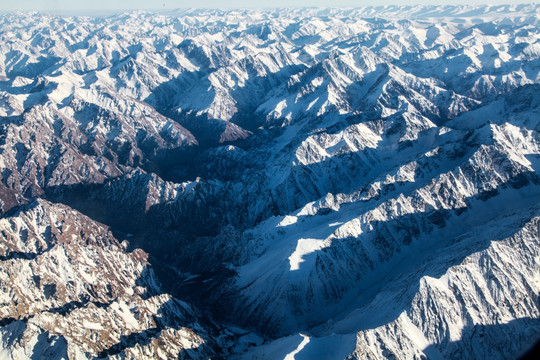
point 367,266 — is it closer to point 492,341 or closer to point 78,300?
point 492,341

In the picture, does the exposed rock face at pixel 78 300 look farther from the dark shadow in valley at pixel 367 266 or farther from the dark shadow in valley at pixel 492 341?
the dark shadow in valley at pixel 492 341

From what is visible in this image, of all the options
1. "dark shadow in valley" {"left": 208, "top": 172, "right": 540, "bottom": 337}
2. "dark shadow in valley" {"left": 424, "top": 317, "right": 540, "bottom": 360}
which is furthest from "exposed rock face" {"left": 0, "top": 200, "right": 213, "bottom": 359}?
"dark shadow in valley" {"left": 424, "top": 317, "right": 540, "bottom": 360}

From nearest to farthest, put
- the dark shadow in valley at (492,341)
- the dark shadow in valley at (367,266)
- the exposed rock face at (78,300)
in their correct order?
the exposed rock face at (78,300)
the dark shadow in valley at (492,341)
the dark shadow in valley at (367,266)

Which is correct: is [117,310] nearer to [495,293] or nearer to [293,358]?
[293,358]

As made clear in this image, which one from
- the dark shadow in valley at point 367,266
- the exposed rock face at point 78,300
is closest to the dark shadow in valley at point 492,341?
the dark shadow in valley at point 367,266

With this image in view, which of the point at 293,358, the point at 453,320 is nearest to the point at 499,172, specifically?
the point at 453,320

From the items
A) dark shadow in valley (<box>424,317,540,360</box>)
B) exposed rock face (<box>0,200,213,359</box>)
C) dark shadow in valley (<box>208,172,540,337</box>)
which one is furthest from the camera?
dark shadow in valley (<box>208,172,540,337</box>)

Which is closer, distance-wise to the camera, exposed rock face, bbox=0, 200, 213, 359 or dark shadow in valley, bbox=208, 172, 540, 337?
exposed rock face, bbox=0, 200, 213, 359

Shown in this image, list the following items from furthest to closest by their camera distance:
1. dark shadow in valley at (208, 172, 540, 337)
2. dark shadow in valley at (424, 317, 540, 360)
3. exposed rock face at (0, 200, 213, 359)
→ 1. dark shadow in valley at (208, 172, 540, 337)
2. dark shadow in valley at (424, 317, 540, 360)
3. exposed rock face at (0, 200, 213, 359)

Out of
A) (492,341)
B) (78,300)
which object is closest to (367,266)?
(492,341)

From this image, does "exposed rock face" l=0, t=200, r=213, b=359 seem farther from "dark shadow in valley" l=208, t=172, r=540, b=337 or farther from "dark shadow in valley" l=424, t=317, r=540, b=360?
"dark shadow in valley" l=424, t=317, r=540, b=360

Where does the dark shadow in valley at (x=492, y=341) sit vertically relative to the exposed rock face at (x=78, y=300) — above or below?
below
